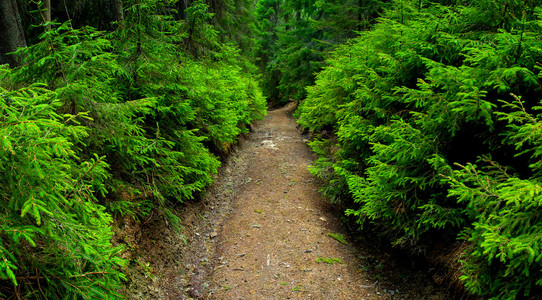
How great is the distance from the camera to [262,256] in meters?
5.87

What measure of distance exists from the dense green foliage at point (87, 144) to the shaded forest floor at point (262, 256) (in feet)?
2.07

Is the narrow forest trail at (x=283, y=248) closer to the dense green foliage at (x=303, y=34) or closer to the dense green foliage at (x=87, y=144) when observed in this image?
the dense green foliage at (x=87, y=144)

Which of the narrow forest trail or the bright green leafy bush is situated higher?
the bright green leafy bush

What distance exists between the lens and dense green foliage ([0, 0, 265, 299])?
2.16 meters

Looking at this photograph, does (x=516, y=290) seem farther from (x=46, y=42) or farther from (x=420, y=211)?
(x=46, y=42)

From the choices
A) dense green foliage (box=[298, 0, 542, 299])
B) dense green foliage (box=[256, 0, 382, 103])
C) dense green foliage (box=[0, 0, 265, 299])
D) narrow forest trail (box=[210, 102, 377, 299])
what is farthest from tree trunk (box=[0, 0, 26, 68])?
dense green foliage (box=[256, 0, 382, 103])

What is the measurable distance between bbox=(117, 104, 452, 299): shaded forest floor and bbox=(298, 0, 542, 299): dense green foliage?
107cm

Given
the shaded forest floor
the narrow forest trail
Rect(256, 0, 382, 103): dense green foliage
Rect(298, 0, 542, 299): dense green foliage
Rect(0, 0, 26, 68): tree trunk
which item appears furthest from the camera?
Rect(256, 0, 382, 103): dense green foliage

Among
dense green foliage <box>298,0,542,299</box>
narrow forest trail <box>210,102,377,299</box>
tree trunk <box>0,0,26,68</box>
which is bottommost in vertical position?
narrow forest trail <box>210,102,377,299</box>

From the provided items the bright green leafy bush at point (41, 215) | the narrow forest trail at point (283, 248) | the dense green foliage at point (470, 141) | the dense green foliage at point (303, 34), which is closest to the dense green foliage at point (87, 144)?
the bright green leafy bush at point (41, 215)

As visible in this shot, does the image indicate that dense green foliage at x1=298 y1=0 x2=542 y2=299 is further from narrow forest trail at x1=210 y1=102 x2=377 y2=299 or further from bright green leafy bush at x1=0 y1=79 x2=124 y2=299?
bright green leafy bush at x1=0 y1=79 x2=124 y2=299

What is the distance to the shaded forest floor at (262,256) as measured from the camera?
4828mm

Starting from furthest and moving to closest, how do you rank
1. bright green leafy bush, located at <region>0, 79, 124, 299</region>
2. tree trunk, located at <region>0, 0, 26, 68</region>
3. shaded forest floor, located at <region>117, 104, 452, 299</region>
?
tree trunk, located at <region>0, 0, 26, 68</region>, shaded forest floor, located at <region>117, 104, 452, 299</region>, bright green leafy bush, located at <region>0, 79, 124, 299</region>

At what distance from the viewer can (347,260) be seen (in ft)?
19.3
